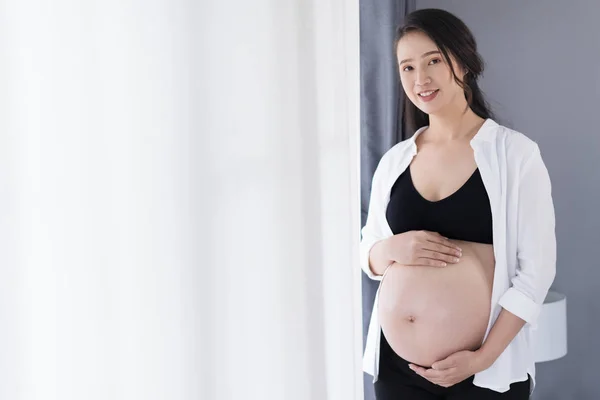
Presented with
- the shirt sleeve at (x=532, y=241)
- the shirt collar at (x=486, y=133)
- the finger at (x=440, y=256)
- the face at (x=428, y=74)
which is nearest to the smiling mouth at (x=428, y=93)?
the face at (x=428, y=74)

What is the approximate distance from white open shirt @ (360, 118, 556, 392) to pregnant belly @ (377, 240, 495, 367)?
34mm

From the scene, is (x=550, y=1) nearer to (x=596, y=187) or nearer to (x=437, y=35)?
(x=596, y=187)

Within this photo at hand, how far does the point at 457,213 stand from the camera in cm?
153

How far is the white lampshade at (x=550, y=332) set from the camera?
6.77 feet

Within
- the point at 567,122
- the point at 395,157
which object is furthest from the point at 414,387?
the point at 567,122

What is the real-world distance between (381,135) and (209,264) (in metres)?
1.27

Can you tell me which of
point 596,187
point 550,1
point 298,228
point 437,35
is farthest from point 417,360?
point 550,1

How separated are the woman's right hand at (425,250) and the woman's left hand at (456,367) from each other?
0.66 ft

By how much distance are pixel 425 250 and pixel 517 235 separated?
0.20 m

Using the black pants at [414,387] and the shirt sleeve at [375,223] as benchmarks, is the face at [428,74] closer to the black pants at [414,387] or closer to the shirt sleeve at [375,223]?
the shirt sleeve at [375,223]

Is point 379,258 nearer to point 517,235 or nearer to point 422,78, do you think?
point 517,235

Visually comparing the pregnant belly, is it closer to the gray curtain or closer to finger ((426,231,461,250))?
finger ((426,231,461,250))

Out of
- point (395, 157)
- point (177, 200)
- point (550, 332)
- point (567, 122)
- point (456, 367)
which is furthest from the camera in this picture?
point (567, 122)

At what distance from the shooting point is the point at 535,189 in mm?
1473
